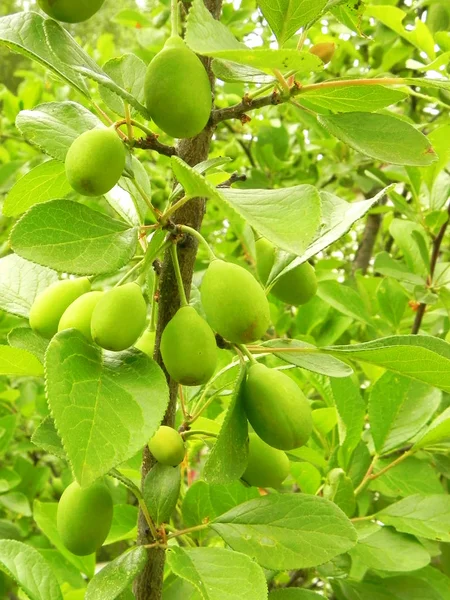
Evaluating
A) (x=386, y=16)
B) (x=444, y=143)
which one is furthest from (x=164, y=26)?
(x=444, y=143)

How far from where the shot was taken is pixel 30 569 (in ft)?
2.10

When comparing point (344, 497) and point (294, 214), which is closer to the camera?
point (294, 214)

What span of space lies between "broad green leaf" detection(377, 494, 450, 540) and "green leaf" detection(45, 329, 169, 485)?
470 mm

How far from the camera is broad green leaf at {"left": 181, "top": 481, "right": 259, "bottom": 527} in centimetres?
76

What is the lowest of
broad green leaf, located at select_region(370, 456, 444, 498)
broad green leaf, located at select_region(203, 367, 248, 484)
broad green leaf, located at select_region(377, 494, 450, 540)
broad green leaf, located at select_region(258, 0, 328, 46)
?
broad green leaf, located at select_region(370, 456, 444, 498)

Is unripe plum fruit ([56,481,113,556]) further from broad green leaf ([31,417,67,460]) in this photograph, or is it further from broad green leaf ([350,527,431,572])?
broad green leaf ([350,527,431,572])

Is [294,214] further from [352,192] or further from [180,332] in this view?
[352,192]

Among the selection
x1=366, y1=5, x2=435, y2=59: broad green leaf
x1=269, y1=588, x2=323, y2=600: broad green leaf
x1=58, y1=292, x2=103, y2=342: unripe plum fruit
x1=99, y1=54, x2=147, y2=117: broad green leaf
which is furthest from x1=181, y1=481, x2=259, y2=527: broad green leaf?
x1=366, y1=5, x2=435, y2=59: broad green leaf

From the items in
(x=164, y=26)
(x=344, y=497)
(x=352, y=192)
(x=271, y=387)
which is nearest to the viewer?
(x=271, y=387)

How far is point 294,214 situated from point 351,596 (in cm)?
62

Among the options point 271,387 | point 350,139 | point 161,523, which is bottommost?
point 161,523

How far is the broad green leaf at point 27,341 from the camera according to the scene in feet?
2.02

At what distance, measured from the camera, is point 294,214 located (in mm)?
429

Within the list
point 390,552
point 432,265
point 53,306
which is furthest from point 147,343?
point 432,265
